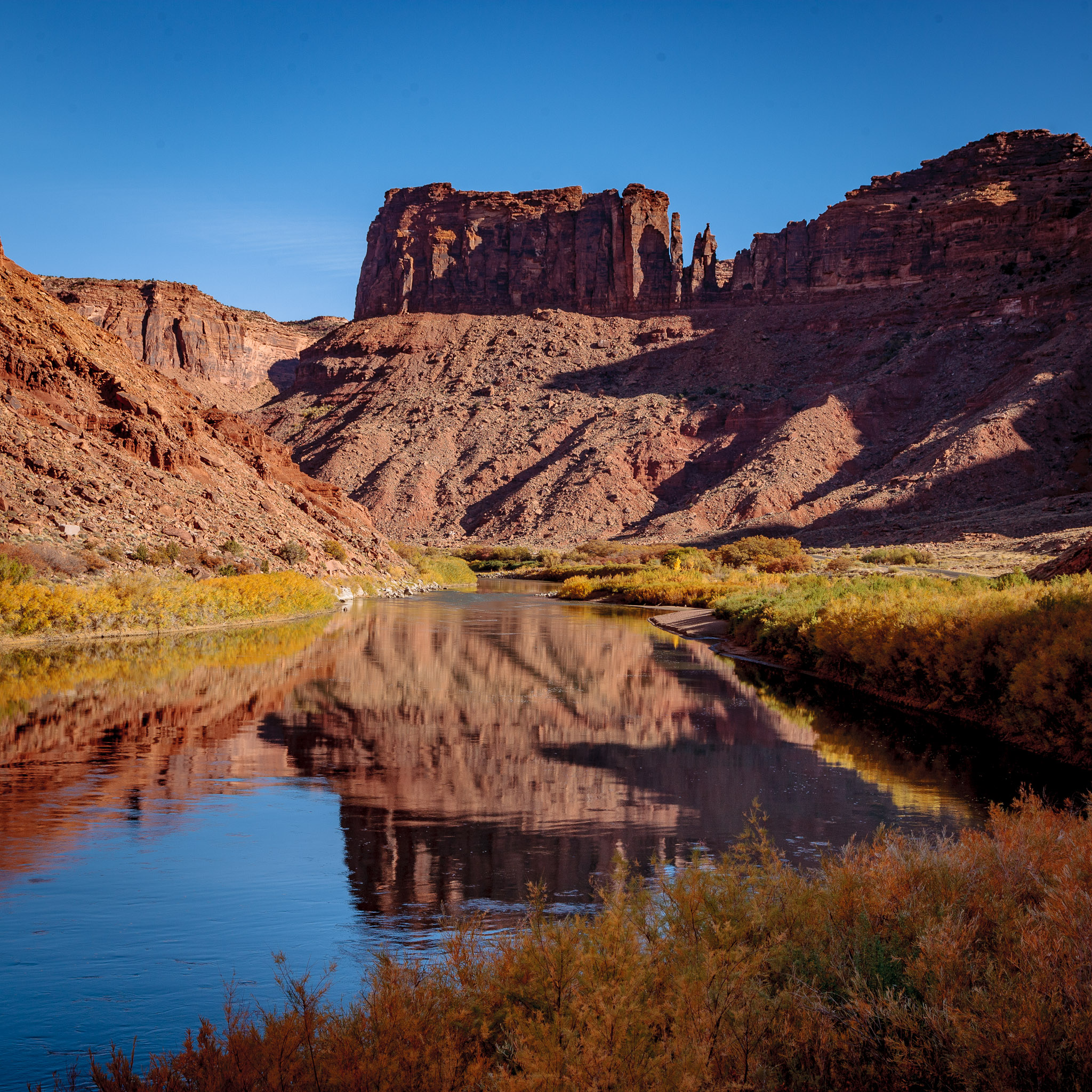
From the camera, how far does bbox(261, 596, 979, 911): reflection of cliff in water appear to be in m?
8.97

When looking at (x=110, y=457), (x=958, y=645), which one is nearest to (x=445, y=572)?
(x=110, y=457)

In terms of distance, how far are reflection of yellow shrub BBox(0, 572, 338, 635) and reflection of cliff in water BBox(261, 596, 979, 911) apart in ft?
21.0

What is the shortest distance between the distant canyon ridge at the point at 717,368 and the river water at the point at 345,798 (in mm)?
47092

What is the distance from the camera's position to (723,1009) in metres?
4.36

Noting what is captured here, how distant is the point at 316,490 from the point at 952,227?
240 feet

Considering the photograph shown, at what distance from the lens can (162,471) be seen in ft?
126

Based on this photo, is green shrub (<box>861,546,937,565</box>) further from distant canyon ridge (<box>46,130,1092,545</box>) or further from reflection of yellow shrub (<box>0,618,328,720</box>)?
reflection of yellow shrub (<box>0,618,328,720</box>)

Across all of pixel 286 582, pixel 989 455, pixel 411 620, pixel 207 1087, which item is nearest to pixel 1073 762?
pixel 207 1087

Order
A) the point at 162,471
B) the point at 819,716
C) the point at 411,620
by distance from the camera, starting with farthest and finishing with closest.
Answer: the point at 162,471, the point at 411,620, the point at 819,716

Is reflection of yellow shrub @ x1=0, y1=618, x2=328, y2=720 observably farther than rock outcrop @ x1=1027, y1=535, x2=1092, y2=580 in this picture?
No

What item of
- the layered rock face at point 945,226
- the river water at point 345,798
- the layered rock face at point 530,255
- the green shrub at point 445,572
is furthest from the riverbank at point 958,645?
the layered rock face at point 530,255

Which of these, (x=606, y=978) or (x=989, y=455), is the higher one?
(x=989, y=455)

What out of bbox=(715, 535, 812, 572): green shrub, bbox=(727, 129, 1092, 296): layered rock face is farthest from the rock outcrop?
bbox=(727, 129, 1092, 296): layered rock face

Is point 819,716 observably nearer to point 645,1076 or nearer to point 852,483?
point 645,1076
